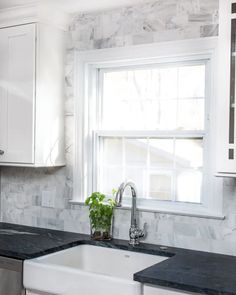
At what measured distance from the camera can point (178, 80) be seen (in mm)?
3027

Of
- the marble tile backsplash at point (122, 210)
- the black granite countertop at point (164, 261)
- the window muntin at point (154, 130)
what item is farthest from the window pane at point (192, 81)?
the black granite countertop at point (164, 261)

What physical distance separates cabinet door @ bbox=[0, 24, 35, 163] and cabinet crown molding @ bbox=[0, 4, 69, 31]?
0.15ft

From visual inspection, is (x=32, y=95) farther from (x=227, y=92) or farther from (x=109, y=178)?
(x=227, y=92)

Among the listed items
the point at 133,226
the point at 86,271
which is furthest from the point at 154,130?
the point at 86,271

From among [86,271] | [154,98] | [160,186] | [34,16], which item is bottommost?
[86,271]

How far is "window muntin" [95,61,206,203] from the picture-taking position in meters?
2.96

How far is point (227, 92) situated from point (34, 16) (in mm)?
1447

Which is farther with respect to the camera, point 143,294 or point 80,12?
point 80,12

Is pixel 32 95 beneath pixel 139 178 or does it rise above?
above

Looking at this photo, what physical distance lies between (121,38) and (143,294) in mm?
1680

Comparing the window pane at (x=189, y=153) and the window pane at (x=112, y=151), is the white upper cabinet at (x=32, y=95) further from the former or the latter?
the window pane at (x=189, y=153)

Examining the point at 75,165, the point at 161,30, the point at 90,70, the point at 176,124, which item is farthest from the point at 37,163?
the point at 161,30

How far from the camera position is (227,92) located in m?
2.40

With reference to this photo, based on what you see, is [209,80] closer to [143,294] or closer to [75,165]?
[75,165]
